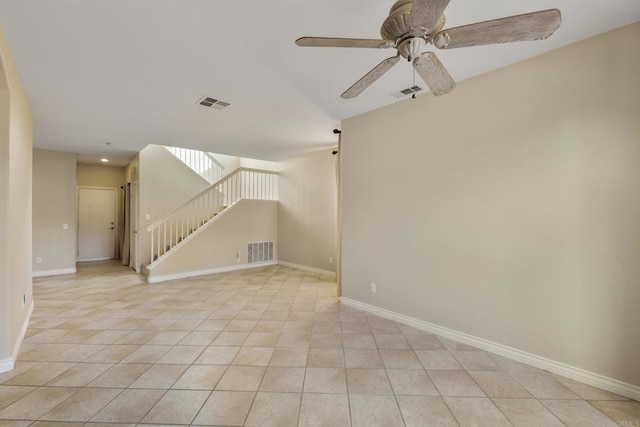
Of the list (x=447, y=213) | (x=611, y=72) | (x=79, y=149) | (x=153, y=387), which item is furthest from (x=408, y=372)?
(x=79, y=149)

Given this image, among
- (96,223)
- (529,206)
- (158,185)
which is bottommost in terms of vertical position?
(96,223)

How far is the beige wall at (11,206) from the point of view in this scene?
2348 millimetres

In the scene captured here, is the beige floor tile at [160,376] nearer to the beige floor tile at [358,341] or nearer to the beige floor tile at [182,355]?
the beige floor tile at [182,355]

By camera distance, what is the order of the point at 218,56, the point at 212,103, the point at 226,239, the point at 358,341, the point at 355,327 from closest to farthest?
the point at 218,56 → the point at 358,341 → the point at 355,327 → the point at 212,103 → the point at 226,239

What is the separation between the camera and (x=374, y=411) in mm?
1925

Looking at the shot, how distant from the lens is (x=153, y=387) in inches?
85.2

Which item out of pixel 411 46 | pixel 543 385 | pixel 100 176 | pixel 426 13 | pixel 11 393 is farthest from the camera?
pixel 100 176

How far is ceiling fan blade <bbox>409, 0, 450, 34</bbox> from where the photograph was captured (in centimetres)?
123

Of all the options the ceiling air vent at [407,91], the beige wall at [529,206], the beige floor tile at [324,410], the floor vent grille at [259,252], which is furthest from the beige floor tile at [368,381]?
the floor vent grille at [259,252]

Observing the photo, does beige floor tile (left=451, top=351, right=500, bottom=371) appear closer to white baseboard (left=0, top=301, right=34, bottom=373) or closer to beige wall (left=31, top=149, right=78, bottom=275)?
white baseboard (left=0, top=301, right=34, bottom=373)

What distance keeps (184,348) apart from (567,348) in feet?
11.4

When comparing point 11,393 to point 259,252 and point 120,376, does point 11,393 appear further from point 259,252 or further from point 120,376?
point 259,252

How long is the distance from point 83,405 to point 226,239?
4672 millimetres

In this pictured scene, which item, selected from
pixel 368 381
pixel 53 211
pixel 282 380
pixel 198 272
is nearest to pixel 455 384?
pixel 368 381
